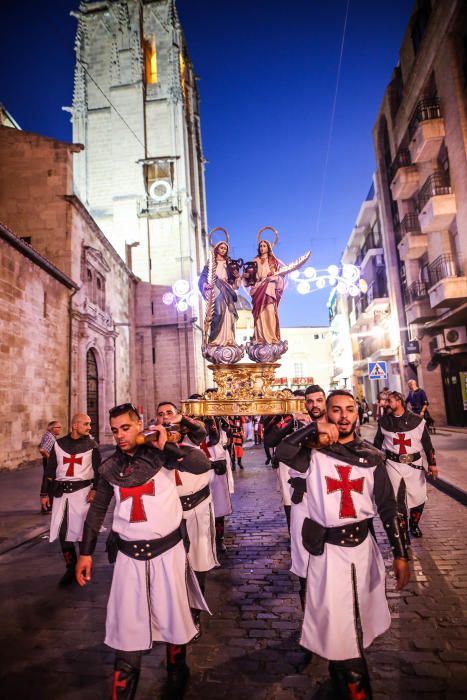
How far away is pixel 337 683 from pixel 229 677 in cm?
83

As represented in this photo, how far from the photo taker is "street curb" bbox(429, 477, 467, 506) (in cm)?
761

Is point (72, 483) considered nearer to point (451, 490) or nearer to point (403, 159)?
point (451, 490)

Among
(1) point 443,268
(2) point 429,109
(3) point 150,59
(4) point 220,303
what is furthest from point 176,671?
(3) point 150,59

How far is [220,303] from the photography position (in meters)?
4.94

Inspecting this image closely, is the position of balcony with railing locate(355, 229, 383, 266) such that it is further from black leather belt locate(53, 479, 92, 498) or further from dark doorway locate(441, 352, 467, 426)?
black leather belt locate(53, 479, 92, 498)

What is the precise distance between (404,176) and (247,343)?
19916 mm

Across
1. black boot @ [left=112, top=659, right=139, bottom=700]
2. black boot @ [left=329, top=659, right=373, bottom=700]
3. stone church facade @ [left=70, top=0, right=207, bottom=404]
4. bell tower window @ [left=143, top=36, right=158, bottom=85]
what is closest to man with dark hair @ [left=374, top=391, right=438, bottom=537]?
black boot @ [left=329, top=659, right=373, bottom=700]

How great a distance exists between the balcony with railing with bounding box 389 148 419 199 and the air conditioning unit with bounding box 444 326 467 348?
304 inches

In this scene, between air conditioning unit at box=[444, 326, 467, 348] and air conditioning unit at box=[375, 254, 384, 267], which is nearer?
air conditioning unit at box=[444, 326, 467, 348]

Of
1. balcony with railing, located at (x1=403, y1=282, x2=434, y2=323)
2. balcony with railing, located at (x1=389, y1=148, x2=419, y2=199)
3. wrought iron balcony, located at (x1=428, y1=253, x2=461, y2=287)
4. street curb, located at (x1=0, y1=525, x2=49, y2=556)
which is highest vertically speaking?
balcony with railing, located at (x1=389, y1=148, x2=419, y2=199)

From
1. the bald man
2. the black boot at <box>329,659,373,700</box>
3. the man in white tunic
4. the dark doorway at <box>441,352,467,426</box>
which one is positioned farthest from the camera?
the dark doorway at <box>441,352,467,426</box>

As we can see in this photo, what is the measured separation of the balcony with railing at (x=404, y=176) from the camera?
20.9 metres

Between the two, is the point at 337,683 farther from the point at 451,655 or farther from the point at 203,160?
the point at 203,160

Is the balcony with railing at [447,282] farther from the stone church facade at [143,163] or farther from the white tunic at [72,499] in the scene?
the stone church facade at [143,163]
